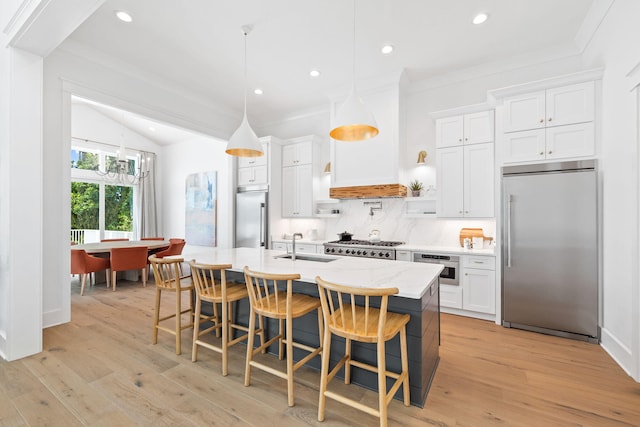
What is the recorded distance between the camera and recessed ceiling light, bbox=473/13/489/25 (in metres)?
2.94

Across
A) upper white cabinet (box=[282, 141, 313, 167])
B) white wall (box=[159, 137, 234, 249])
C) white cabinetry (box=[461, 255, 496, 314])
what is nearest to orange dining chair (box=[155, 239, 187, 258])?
white wall (box=[159, 137, 234, 249])

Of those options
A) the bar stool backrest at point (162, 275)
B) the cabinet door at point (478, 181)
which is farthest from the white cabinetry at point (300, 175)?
the bar stool backrest at point (162, 275)

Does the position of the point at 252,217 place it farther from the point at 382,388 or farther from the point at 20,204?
the point at 382,388

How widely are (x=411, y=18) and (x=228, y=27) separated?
197 cm

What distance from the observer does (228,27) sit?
10.2 ft

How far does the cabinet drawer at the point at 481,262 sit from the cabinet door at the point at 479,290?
5 cm

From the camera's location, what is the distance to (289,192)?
5.45 m

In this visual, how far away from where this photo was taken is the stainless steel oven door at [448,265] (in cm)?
368

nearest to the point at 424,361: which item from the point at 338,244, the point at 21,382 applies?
the point at 338,244

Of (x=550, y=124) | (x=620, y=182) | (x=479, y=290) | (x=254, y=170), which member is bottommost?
(x=479, y=290)

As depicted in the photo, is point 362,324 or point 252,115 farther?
point 252,115

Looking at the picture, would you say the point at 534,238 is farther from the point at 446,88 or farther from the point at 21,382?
the point at 21,382

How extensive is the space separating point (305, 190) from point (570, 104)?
376 centimetres

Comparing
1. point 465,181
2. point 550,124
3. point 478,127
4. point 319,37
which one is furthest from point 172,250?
point 550,124
